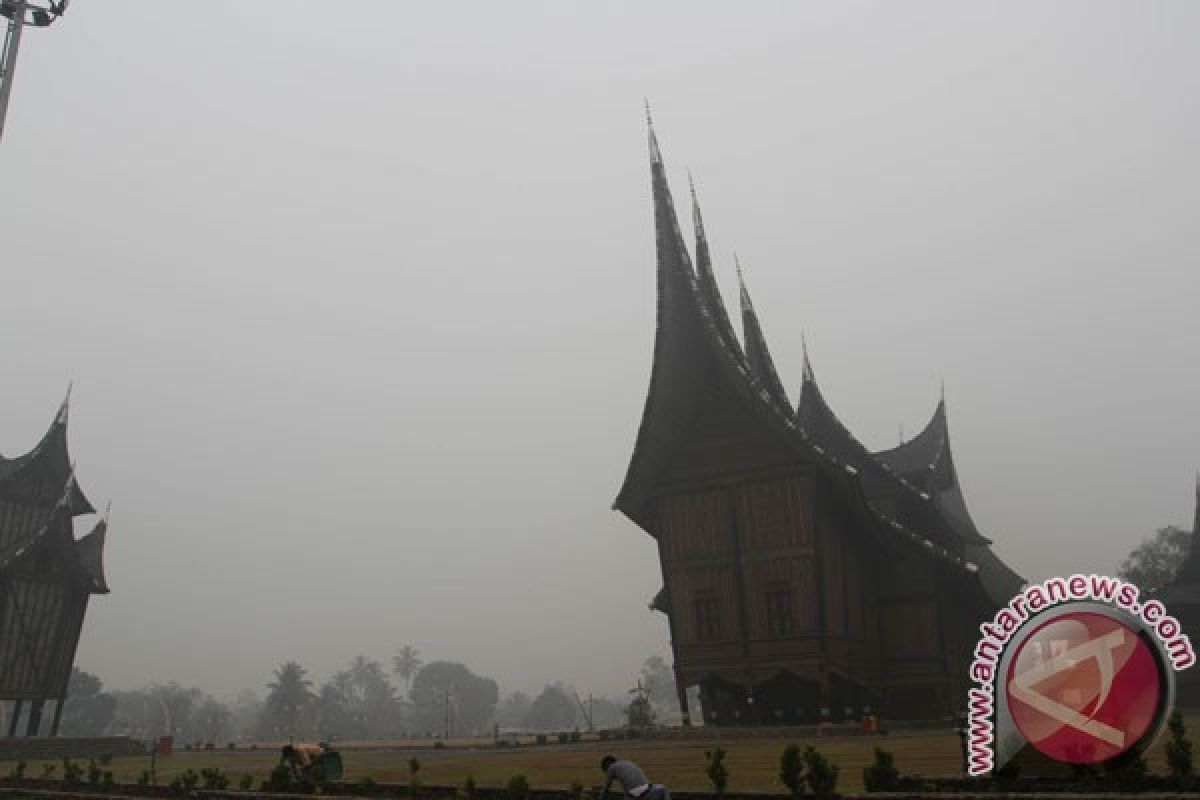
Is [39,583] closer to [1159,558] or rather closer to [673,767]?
[673,767]

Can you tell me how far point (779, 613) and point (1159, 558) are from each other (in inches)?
2234

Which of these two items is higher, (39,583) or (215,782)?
(39,583)

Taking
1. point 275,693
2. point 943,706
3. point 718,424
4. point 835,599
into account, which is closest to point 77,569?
point 718,424

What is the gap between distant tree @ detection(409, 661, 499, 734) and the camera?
14475 centimetres

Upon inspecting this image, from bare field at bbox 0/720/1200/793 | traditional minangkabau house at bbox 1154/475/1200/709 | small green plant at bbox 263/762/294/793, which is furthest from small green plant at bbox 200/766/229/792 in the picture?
traditional minangkabau house at bbox 1154/475/1200/709

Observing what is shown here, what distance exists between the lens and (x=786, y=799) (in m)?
9.79

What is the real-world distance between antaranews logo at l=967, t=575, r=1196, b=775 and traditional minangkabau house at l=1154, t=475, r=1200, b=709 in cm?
3722

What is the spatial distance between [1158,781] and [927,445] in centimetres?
4373

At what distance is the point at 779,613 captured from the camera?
31359 millimetres

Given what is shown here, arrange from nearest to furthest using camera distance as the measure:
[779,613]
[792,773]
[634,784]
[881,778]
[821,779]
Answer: [634,784]
[821,779]
[792,773]
[881,778]
[779,613]

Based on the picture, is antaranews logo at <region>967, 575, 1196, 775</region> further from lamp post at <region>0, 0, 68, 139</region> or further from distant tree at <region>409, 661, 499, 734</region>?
distant tree at <region>409, 661, 499, 734</region>

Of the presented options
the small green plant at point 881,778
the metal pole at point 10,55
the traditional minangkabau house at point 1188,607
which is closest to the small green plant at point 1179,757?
the small green plant at point 881,778

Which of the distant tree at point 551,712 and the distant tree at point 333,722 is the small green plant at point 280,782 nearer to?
the distant tree at point 333,722

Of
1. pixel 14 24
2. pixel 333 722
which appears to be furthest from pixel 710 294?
pixel 333 722
